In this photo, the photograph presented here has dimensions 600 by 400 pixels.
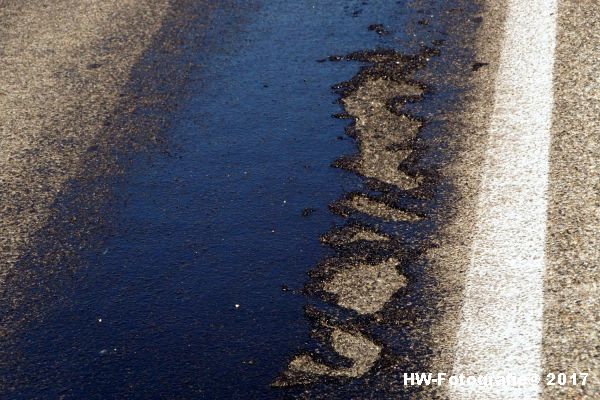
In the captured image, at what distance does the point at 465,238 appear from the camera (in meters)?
4.11

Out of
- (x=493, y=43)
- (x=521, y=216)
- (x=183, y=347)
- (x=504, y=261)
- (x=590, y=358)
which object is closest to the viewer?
(x=590, y=358)

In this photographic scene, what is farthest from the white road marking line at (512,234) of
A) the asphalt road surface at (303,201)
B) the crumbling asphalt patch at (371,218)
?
the crumbling asphalt patch at (371,218)

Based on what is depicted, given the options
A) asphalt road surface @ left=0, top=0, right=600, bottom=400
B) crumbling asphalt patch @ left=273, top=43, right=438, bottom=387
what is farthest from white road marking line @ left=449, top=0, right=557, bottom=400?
crumbling asphalt patch @ left=273, top=43, right=438, bottom=387

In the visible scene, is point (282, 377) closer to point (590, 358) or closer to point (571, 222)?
point (590, 358)

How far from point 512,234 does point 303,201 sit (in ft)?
3.26

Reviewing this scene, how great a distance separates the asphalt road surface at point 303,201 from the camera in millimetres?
3543

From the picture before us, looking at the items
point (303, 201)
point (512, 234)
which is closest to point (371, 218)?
point (303, 201)

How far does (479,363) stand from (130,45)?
353cm

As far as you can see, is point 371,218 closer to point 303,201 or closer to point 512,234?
point 303,201

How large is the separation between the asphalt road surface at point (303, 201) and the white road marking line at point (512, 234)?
1 centimetres

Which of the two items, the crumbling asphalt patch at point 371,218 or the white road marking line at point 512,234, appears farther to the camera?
the crumbling asphalt patch at point 371,218

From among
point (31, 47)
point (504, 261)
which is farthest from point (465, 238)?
point (31, 47)

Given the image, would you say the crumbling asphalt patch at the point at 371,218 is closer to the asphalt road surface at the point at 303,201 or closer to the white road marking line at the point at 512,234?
the asphalt road surface at the point at 303,201

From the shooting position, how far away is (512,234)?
4.11 m
